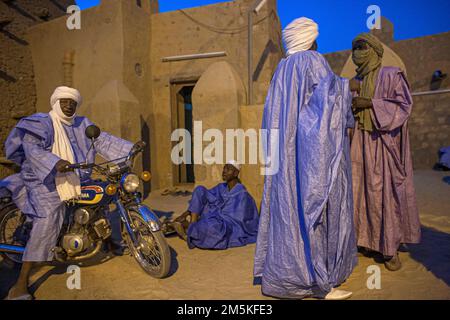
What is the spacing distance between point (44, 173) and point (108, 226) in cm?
76

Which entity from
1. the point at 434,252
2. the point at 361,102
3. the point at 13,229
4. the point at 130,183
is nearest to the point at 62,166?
the point at 130,183

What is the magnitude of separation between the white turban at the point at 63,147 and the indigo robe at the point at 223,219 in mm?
1386

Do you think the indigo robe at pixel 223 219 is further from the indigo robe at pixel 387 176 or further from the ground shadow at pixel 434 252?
the ground shadow at pixel 434 252

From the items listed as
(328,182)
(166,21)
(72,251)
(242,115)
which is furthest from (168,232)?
(166,21)

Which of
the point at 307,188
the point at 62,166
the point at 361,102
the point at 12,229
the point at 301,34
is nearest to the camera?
the point at 307,188

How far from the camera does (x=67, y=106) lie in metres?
2.75

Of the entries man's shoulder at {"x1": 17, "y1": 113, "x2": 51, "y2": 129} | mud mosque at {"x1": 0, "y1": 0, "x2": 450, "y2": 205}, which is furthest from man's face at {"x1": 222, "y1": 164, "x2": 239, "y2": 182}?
mud mosque at {"x1": 0, "y1": 0, "x2": 450, "y2": 205}

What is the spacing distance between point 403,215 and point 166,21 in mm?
7144

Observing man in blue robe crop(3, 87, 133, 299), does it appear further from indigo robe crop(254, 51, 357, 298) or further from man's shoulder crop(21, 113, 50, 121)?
indigo robe crop(254, 51, 357, 298)

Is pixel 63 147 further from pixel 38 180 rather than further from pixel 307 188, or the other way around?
pixel 307 188

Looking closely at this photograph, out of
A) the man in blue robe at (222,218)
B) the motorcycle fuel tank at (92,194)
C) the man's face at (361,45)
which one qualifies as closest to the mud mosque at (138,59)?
the man in blue robe at (222,218)

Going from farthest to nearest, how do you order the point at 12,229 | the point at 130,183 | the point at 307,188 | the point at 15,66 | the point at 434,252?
1. the point at 15,66
2. the point at 12,229
3. the point at 434,252
4. the point at 130,183
5. the point at 307,188

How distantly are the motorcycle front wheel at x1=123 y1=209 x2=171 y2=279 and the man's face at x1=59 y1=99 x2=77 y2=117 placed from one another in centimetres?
104

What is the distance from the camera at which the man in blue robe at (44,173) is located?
2.46 m
